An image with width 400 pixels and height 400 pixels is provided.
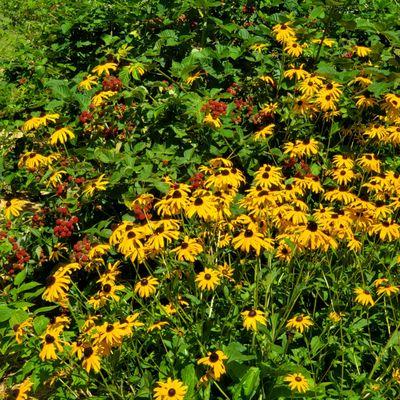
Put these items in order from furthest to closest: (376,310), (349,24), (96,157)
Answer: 1. (349,24)
2. (96,157)
3. (376,310)

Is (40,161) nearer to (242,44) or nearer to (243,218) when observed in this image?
(243,218)

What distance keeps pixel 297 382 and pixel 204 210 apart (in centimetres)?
94

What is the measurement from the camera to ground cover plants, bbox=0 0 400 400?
2.74 meters

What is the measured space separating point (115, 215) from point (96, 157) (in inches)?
17.9

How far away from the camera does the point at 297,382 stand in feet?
8.32

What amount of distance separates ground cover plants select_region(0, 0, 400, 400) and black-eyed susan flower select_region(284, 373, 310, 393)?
1 centimetres

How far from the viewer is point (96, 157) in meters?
3.62

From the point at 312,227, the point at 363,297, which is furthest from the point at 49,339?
the point at 363,297

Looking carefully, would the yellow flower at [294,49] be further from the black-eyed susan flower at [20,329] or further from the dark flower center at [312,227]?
the black-eyed susan flower at [20,329]

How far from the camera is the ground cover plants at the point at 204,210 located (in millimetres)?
2736

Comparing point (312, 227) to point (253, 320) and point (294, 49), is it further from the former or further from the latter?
point (294, 49)

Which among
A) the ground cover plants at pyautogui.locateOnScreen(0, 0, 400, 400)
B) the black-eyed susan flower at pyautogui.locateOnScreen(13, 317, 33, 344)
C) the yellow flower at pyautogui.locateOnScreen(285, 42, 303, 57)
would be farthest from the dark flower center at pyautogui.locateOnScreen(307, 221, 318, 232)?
the yellow flower at pyautogui.locateOnScreen(285, 42, 303, 57)

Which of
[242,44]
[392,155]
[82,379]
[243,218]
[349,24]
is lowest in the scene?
[82,379]

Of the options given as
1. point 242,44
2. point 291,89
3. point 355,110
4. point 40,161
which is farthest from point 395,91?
point 40,161
